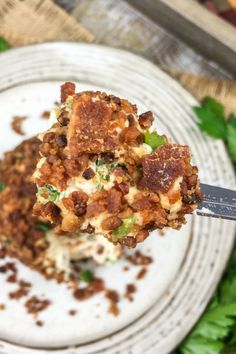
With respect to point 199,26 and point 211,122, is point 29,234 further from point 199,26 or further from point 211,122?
point 199,26

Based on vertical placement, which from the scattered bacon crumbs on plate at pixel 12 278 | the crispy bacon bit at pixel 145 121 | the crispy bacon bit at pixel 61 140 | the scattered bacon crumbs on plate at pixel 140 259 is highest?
the crispy bacon bit at pixel 145 121

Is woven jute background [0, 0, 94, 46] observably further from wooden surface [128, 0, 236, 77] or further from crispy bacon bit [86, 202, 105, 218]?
crispy bacon bit [86, 202, 105, 218]

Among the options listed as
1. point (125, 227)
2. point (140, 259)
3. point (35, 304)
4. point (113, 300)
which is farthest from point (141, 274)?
point (125, 227)

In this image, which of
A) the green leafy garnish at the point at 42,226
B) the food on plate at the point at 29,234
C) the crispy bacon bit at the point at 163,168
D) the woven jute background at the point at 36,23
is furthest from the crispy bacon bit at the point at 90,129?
the woven jute background at the point at 36,23

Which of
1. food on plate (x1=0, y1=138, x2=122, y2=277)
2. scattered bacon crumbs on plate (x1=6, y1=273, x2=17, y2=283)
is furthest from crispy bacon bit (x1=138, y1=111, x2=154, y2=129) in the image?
scattered bacon crumbs on plate (x1=6, y1=273, x2=17, y2=283)

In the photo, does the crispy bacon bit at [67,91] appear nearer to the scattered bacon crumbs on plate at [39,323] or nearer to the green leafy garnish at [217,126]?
the green leafy garnish at [217,126]

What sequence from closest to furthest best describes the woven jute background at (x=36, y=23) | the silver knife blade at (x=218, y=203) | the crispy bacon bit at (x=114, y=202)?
1. the crispy bacon bit at (x=114, y=202)
2. the silver knife blade at (x=218, y=203)
3. the woven jute background at (x=36, y=23)

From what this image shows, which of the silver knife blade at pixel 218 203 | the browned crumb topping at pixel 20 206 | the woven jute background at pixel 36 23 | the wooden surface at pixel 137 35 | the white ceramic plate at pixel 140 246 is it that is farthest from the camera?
the wooden surface at pixel 137 35
